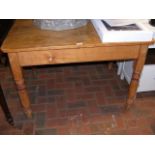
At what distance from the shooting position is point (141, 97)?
1.78 m

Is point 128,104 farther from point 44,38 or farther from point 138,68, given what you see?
point 44,38

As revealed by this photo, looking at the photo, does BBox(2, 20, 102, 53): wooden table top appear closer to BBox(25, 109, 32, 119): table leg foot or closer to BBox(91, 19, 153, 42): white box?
BBox(91, 19, 153, 42): white box

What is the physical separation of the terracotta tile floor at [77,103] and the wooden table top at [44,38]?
2.25 ft

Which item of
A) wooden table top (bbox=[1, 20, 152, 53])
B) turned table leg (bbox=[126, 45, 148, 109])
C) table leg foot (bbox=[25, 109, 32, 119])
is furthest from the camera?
table leg foot (bbox=[25, 109, 32, 119])

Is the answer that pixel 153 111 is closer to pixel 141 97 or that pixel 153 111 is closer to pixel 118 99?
pixel 141 97

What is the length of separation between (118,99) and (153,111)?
308 mm

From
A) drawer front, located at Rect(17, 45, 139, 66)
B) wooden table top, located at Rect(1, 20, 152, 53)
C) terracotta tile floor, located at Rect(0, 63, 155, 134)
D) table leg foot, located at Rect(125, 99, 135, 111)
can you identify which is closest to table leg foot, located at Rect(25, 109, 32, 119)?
terracotta tile floor, located at Rect(0, 63, 155, 134)

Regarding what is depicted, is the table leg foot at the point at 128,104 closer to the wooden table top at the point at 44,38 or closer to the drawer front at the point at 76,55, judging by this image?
the drawer front at the point at 76,55

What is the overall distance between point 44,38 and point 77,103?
740 millimetres

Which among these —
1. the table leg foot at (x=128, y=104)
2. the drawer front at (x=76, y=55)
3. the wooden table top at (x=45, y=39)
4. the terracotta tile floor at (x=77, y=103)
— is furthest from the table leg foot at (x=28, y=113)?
the table leg foot at (x=128, y=104)

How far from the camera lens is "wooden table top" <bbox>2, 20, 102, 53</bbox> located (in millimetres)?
1101

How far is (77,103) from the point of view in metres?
1.71

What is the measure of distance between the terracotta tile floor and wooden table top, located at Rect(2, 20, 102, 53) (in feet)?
2.25
